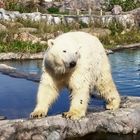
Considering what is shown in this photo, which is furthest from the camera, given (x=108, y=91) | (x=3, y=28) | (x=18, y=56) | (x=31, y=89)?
(x=3, y=28)

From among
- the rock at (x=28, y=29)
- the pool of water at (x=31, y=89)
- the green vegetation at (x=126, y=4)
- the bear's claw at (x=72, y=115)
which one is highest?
the green vegetation at (x=126, y=4)

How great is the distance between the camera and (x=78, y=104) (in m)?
9.36

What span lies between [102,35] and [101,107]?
2192cm

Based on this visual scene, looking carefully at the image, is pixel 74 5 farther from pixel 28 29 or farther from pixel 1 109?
pixel 1 109

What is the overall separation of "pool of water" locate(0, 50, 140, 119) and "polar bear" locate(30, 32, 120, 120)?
1527mm

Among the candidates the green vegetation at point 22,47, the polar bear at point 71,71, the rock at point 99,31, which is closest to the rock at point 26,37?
the green vegetation at point 22,47

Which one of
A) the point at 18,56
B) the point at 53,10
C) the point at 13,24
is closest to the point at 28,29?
the point at 13,24

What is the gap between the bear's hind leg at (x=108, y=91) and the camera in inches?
412

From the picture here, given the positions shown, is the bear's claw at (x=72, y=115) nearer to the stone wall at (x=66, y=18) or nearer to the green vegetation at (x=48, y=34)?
the green vegetation at (x=48, y=34)

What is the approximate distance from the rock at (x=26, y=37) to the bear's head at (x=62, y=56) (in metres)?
20.2

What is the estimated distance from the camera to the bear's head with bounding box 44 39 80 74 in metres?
8.80

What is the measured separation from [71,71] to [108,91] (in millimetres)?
1598

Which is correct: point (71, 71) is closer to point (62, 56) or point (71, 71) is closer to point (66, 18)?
point (62, 56)

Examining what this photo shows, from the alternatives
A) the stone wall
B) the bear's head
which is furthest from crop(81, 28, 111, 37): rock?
the bear's head
